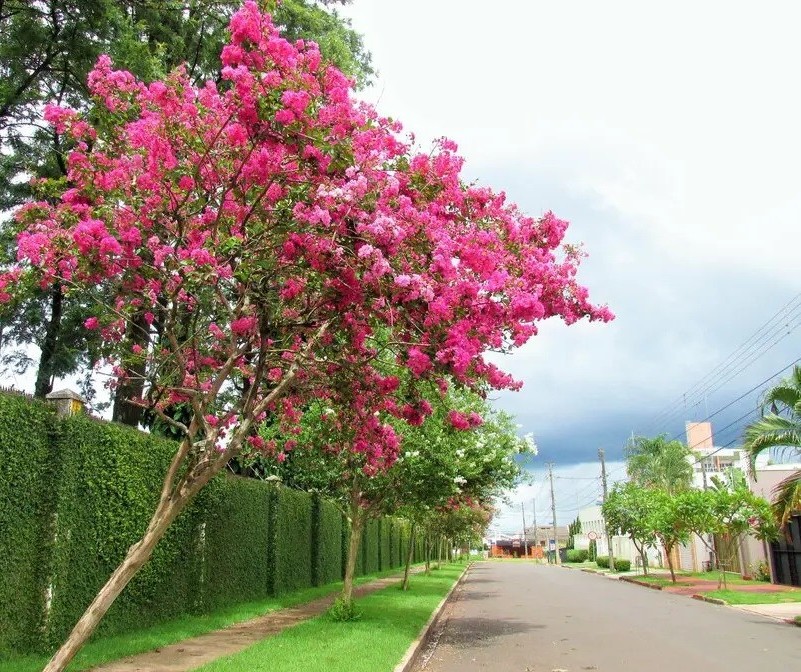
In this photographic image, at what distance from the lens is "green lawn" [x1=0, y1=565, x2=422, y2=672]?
8914 millimetres

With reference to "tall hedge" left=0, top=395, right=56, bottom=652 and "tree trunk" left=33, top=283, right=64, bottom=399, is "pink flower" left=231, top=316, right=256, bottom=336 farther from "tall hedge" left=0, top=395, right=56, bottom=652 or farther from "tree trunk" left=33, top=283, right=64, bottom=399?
"tree trunk" left=33, top=283, right=64, bottom=399

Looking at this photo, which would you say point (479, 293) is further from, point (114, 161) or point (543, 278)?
point (114, 161)

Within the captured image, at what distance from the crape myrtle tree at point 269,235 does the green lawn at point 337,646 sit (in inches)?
118

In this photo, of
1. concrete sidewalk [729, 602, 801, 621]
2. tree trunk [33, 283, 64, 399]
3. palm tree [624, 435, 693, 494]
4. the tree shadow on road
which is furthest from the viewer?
palm tree [624, 435, 693, 494]

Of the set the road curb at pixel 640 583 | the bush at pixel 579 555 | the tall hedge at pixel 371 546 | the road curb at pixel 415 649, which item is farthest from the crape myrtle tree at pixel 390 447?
the bush at pixel 579 555

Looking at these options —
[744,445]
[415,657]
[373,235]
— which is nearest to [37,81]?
[373,235]

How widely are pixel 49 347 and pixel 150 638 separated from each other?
11441 millimetres

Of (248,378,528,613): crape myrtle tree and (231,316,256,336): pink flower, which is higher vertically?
(231,316,256,336): pink flower

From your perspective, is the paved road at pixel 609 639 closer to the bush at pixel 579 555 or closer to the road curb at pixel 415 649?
the road curb at pixel 415 649

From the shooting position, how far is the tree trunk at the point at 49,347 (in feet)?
64.5

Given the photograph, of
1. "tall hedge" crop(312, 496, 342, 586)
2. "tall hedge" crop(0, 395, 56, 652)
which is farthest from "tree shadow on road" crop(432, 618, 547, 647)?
"tall hedge" crop(312, 496, 342, 586)

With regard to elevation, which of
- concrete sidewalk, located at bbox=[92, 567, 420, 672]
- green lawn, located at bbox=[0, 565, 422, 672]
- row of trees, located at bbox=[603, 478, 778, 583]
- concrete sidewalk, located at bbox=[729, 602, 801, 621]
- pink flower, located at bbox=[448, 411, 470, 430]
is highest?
pink flower, located at bbox=[448, 411, 470, 430]

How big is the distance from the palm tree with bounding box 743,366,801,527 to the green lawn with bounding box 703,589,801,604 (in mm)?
7061

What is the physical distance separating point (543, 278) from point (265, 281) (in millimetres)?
3772
